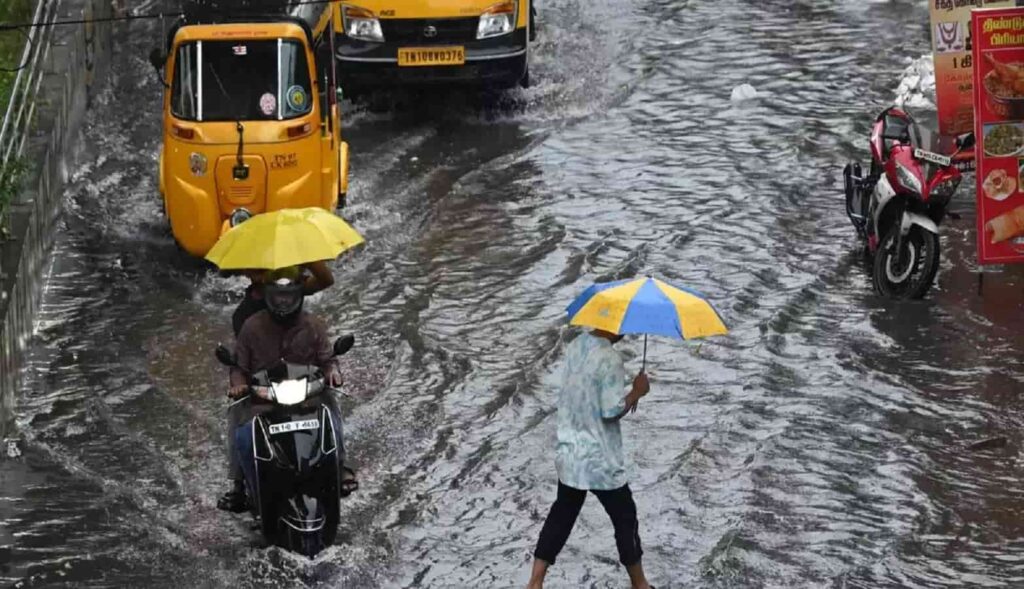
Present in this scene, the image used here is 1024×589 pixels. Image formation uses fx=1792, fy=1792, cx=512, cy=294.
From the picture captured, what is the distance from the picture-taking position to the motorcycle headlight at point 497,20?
59.6 feet

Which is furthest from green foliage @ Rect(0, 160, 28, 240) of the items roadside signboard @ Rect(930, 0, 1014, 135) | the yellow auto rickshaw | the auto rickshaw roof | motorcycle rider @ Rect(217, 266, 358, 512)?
roadside signboard @ Rect(930, 0, 1014, 135)

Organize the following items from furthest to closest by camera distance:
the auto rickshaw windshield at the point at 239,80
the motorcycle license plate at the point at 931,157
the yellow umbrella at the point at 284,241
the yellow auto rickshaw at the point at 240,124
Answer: the auto rickshaw windshield at the point at 239,80, the yellow auto rickshaw at the point at 240,124, the motorcycle license plate at the point at 931,157, the yellow umbrella at the point at 284,241

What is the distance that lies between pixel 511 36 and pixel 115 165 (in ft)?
13.7

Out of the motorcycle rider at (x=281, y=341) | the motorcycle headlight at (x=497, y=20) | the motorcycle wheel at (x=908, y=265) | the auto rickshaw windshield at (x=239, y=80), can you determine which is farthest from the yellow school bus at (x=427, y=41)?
the motorcycle rider at (x=281, y=341)

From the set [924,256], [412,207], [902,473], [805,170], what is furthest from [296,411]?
[805,170]

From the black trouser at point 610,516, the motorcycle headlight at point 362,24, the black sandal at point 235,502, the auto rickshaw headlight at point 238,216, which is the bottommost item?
the black sandal at point 235,502

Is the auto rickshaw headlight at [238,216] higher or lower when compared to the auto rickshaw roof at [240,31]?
lower

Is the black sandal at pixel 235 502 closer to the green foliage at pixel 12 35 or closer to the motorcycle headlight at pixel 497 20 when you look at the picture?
the green foliage at pixel 12 35

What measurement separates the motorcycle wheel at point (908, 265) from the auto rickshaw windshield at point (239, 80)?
4.79 m

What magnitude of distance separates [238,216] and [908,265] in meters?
5.15

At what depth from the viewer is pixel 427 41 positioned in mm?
18094

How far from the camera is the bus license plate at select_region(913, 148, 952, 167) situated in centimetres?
1286

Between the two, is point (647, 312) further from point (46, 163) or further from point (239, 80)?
point (46, 163)

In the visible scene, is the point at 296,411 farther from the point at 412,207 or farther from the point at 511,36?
→ the point at 511,36
